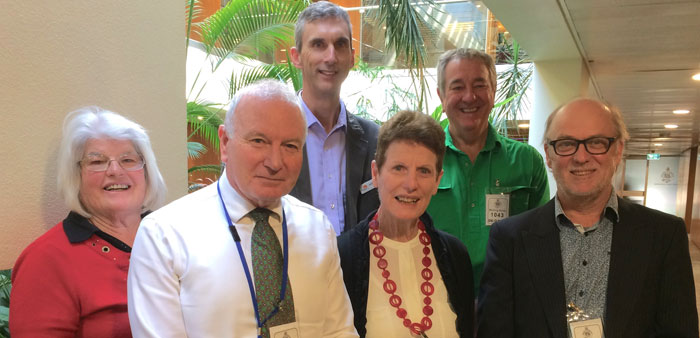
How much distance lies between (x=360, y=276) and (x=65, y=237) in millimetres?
1071

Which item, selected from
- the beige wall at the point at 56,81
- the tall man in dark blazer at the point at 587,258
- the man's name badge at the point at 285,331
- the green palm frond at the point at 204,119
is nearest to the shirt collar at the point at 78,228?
the beige wall at the point at 56,81

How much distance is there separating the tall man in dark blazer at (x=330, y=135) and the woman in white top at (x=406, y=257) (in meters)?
0.39

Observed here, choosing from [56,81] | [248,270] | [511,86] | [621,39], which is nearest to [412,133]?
[248,270]

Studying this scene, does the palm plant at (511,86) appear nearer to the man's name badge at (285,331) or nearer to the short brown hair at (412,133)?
the short brown hair at (412,133)

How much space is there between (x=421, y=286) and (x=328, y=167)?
2.59 ft

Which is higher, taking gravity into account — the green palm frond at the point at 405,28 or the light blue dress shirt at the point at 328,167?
the green palm frond at the point at 405,28

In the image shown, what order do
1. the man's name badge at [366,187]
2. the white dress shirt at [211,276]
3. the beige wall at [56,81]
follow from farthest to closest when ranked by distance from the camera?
the man's name badge at [366,187] < the beige wall at [56,81] < the white dress shirt at [211,276]

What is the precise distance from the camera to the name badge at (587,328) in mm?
1812

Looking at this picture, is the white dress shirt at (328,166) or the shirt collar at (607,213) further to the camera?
the white dress shirt at (328,166)

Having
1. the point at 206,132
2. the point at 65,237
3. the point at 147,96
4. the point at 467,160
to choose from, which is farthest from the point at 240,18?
the point at 65,237

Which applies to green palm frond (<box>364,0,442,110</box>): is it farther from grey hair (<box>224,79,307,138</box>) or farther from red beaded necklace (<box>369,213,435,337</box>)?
grey hair (<box>224,79,307,138</box>)

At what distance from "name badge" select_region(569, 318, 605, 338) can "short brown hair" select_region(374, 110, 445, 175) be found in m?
0.75

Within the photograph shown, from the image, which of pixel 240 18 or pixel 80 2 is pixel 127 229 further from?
pixel 240 18

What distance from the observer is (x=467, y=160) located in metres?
2.62
